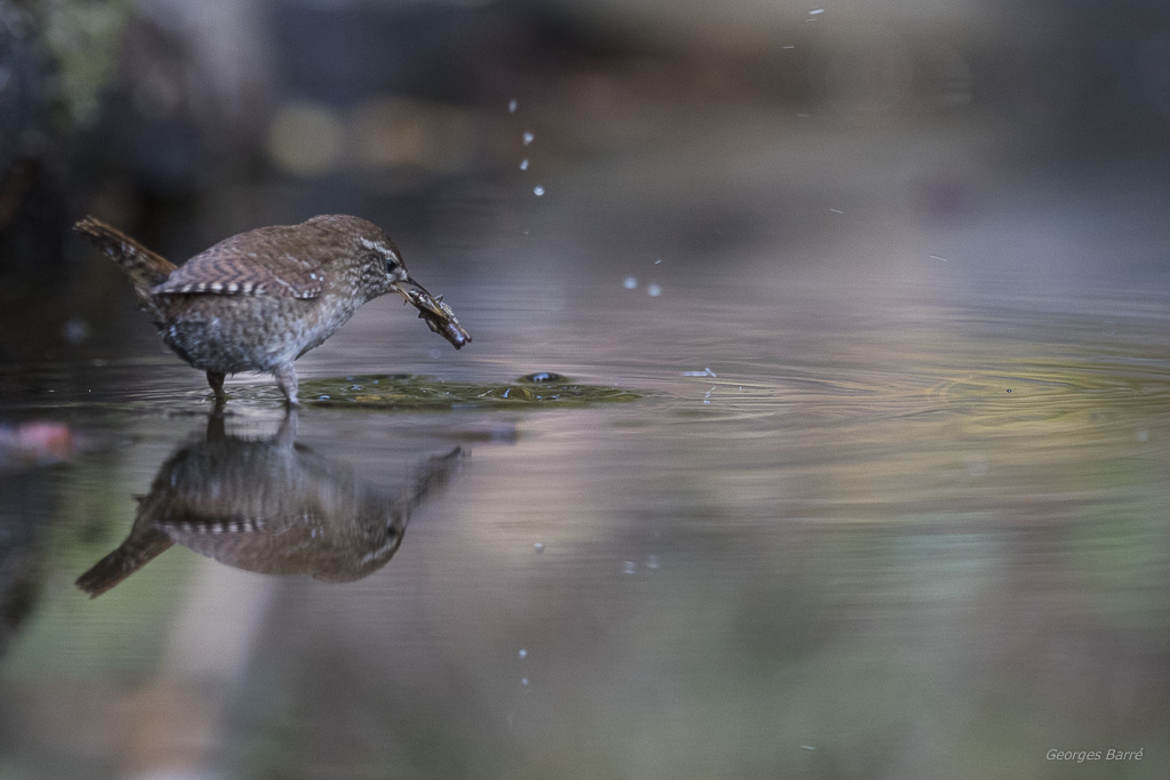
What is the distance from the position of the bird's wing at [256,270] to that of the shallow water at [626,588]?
43cm

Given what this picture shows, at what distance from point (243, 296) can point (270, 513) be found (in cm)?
165

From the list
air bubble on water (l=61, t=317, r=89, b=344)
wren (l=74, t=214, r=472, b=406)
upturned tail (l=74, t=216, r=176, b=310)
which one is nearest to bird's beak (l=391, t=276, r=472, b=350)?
wren (l=74, t=214, r=472, b=406)

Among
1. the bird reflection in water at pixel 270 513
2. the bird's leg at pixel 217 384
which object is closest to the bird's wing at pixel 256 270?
the bird's leg at pixel 217 384

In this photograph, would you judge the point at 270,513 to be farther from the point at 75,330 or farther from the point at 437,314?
the point at 75,330

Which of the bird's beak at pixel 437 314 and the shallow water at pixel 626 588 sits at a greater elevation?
the bird's beak at pixel 437 314

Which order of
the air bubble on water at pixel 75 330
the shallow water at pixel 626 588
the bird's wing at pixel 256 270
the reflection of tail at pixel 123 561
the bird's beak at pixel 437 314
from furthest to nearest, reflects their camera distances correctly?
1. the air bubble on water at pixel 75 330
2. the bird's beak at pixel 437 314
3. the bird's wing at pixel 256 270
4. the reflection of tail at pixel 123 561
5. the shallow water at pixel 626 588

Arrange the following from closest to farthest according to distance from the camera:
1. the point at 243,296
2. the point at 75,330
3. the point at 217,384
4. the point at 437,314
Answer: the point at 243,296 → the point at 217,384 → the point at 437,314 → the point at 75,330

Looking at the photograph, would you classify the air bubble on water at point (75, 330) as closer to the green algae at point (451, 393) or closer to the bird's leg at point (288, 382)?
the green algae at point (451, 393)

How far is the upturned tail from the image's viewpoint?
559 cm

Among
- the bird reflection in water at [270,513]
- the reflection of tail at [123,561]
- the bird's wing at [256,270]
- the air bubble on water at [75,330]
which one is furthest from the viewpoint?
the air bubble on water at [75,330]

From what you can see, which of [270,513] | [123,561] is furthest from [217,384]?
[123,561]

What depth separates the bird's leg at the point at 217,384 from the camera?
19.3 feet

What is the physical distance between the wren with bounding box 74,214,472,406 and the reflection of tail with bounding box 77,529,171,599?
1.72 meters

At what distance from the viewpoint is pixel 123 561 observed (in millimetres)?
3744
